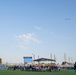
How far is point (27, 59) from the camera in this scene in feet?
216

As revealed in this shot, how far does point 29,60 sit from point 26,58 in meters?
1.33

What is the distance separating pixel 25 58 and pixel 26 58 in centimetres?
35

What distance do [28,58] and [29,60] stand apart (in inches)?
32.4

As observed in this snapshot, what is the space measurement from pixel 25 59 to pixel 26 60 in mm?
450

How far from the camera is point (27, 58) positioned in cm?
6606

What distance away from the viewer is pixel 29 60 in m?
65.4

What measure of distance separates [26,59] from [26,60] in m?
0.42

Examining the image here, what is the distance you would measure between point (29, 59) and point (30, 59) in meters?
0.34

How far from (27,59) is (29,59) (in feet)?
2.05

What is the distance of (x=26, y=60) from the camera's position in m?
65.6

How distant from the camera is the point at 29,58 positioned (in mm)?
66062

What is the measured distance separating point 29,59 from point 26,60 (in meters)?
0.97

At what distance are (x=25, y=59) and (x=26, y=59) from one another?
35 cm
